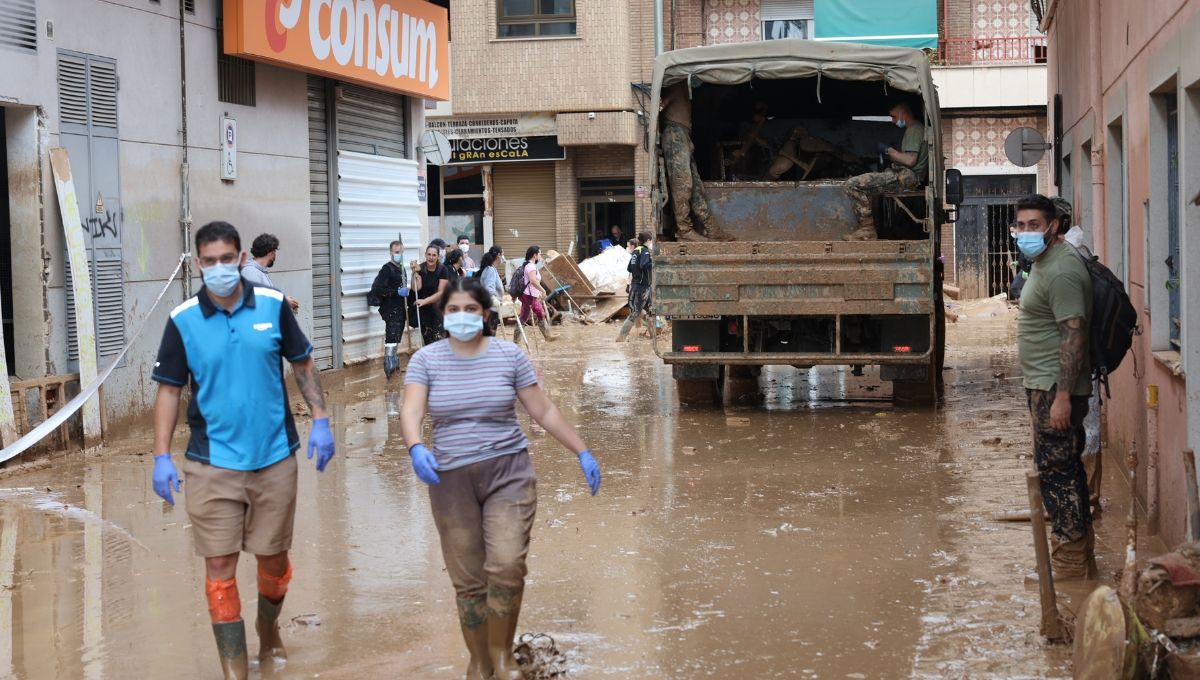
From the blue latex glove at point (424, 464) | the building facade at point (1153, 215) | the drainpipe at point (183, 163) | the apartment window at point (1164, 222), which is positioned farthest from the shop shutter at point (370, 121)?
the blue latex glove at point (424, 464)

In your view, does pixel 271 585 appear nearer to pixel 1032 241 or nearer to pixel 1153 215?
pixel 1032 241

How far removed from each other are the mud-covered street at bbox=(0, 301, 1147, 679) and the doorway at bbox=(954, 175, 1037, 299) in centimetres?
1907

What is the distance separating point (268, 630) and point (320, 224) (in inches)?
469

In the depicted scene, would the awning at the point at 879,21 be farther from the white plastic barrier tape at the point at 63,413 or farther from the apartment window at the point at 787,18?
the white plastic barrier tape at the point at 63,413

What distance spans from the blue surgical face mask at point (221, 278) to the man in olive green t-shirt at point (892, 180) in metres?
8.78

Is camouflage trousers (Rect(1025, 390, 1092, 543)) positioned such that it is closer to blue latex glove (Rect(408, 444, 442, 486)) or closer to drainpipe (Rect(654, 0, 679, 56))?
blue latex glove (Rect(408, 444, 442, 486))

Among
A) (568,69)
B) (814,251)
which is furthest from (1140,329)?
(568,69)

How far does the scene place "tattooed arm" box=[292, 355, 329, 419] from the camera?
614 cm

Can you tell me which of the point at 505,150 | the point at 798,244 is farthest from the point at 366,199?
the point at 505,150

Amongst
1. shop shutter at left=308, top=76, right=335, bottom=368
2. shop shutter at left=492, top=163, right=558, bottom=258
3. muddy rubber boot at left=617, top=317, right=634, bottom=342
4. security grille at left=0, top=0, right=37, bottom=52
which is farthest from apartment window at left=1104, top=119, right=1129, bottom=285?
shop shutter at left=492, top=163, right=558, bottom=258

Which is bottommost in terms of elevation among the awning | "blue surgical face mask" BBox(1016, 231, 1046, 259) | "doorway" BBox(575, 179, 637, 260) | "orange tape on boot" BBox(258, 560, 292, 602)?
"orange tape on boot" BBox(258, 560, 292, 602)

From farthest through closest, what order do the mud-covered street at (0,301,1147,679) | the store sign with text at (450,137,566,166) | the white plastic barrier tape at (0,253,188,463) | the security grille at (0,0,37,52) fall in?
the store sign with text at (450,137,566,166) < the security grille at (0,0,37,52) < the white plastic barrier tape at (0,253,188,463) < the mud-covered street at (0,301,1147,679)

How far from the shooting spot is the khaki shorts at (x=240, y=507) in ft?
18.9

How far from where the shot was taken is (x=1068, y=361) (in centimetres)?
690
